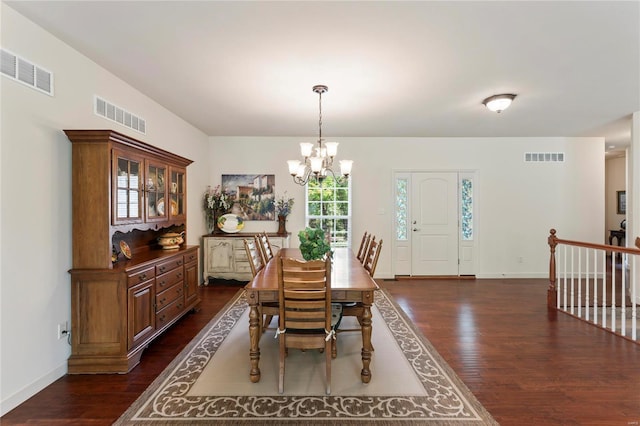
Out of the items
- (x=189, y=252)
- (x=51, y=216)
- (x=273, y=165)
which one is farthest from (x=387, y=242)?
(x=51, y=216)

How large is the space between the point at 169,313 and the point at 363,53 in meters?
3.24

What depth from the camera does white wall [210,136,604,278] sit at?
19.3 feet

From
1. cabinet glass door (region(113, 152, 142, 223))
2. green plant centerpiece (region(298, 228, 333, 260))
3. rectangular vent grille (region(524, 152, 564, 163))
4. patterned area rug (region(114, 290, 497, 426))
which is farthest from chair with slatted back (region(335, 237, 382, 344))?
rectangular vent grille (region(524, 152, 564, 163))

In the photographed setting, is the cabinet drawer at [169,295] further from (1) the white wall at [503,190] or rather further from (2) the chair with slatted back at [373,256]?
(1) the white wall at [503,190]

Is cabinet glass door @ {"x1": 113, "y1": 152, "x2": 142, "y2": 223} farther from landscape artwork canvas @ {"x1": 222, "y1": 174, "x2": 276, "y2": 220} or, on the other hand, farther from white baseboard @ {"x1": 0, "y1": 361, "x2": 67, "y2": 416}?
landscape artwork canvas @ {"x1": 222, "y1": 174, "x2": 276, "y2": 220}

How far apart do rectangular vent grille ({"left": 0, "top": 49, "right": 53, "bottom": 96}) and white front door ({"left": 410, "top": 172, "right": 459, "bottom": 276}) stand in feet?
17.5

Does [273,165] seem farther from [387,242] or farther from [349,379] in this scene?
[349,379]

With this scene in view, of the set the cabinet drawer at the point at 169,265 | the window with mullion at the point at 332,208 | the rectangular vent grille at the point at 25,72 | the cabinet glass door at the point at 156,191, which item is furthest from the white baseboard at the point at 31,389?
the window with mullion at the point at 332,208

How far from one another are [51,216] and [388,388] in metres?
2.98

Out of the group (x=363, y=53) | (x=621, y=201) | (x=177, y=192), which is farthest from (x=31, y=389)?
(x=621, y=201)

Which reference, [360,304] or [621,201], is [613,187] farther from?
[360,304]

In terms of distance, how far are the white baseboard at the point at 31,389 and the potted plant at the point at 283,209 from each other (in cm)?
353

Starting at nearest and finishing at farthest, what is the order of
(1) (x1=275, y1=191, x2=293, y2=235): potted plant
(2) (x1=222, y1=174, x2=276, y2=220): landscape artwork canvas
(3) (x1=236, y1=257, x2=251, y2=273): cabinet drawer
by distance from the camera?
1. (3) (x1=236, y1=257, x2=251, y2=273): cabinet drawer
2. (1) (x1=275, y1=191, x2=293, y2=235): potted plant
3. (2) (x1=222, y1=174, x2=276, y2=220): landscape artwork canvas

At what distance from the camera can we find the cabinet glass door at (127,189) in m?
2.66
